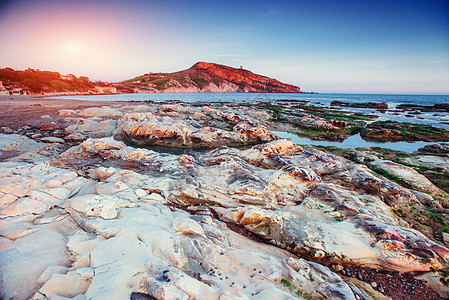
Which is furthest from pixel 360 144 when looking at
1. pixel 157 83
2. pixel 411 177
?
pixel 157 83

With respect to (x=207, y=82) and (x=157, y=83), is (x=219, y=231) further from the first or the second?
(x=207, y=82)

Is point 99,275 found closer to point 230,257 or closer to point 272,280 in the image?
point 230,257

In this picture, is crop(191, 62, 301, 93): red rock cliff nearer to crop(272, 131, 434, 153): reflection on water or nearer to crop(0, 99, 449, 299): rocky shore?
crop(272, 131, 434, 153): reflection on water

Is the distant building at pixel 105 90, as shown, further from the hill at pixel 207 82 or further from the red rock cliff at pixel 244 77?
the red rock cliff at pixel 244 77

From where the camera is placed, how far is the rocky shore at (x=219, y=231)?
3.50m

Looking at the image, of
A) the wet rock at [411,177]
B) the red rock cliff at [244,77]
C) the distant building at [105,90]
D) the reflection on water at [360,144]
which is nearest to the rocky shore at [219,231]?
the wet rock at [411,177]

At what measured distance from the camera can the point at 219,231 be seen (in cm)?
552

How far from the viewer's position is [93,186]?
7055 mm

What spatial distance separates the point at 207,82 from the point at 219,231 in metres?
152

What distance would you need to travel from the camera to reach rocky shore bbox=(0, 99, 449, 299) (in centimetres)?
350

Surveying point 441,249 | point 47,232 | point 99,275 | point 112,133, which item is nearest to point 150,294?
point 99,275

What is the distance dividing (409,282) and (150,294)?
20.6ft

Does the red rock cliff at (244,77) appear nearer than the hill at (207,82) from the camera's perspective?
No

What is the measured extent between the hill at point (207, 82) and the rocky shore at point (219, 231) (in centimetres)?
12355
